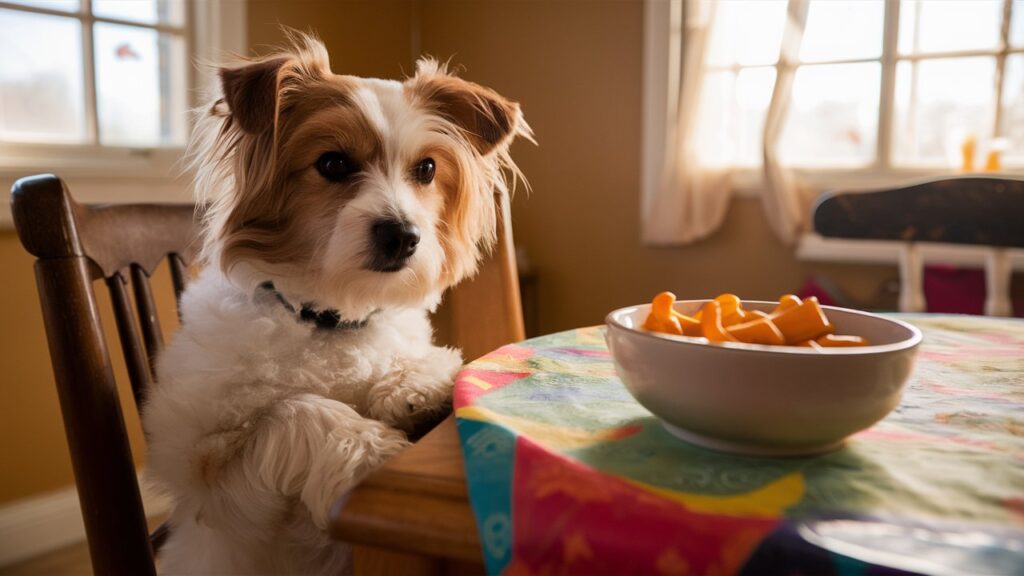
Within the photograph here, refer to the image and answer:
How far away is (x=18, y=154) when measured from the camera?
224 cm

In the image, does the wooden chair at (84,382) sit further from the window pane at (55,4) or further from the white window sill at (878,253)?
the white window sill at (878,253)

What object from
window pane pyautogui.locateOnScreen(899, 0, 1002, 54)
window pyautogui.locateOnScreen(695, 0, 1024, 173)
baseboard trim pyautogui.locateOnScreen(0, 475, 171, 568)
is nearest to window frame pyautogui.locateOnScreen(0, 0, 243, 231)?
baseboard trim pyautogui.locateOnScreen(0, 475, 171, 568)

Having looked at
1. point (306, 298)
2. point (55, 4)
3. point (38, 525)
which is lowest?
point (38, 525)

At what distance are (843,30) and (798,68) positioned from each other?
189mm

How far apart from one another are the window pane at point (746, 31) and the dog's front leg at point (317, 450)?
7.66ft

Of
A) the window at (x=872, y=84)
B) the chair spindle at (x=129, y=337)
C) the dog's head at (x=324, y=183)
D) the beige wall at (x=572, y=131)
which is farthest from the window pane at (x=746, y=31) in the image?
the chair spindle at (x=129, y=337)

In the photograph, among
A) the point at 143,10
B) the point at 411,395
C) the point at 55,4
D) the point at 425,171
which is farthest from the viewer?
the point at 143,10

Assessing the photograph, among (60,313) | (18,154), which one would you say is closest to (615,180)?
(18,154)

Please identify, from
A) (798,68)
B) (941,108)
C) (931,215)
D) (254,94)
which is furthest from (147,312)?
(941,108)

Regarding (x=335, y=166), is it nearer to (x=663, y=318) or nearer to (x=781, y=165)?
(x=663, y=318)

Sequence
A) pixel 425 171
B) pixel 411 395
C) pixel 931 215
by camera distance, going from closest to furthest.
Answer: pixel 411 395 → pixel 425 171 → pixel 931 215

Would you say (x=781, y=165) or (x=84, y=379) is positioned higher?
(x=781, y=165)

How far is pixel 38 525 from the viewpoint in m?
2.30

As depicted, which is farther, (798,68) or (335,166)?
(798,68)
